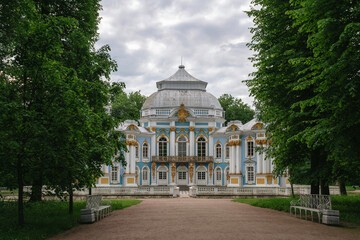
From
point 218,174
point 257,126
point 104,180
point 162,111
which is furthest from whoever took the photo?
point 162,111

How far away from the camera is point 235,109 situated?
5584cm

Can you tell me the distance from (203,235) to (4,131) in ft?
18.2

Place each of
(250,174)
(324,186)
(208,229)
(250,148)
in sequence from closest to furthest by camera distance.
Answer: (208,229)
(324,186)
(250,174)
(250,148)

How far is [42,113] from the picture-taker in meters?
9.54

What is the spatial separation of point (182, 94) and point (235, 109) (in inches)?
614

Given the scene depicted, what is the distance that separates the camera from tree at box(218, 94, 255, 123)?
180 feet

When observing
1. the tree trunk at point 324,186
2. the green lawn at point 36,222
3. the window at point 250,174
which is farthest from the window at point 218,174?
the green lawn at point 36,222

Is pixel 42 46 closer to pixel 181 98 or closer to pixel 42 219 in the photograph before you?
pixel 42 219

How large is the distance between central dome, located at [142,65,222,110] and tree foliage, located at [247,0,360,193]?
79.8ft

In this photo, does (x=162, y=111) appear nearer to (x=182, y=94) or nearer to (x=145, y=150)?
(x=182, y=94)

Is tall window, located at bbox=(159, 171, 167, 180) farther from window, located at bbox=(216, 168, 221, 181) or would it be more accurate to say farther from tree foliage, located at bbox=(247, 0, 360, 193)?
tree foliage, located at bbox=(247, 0, 360, 193)

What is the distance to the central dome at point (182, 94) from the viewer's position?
41.5 meters

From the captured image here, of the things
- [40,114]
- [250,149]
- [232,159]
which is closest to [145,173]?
[232,159]

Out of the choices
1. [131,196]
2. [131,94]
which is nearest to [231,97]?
[131,94]
